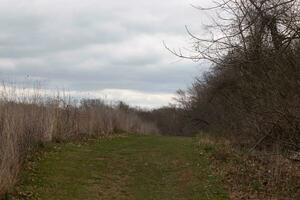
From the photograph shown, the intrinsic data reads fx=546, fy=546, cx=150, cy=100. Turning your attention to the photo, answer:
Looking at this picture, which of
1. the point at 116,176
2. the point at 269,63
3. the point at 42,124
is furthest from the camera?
the point at 42,124

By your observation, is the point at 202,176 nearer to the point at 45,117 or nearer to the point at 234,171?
the point at 234,171

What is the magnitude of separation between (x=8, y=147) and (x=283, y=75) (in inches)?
218

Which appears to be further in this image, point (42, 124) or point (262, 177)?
point (42, 124)

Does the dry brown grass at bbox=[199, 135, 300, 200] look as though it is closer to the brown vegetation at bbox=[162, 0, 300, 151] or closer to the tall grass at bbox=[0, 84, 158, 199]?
the brown vegetation at bbox=[162, 0, 300, 151]

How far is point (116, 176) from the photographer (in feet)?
47.1

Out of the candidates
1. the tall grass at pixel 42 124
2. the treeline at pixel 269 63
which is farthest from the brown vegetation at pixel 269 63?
the tall grass at pixel 42 124

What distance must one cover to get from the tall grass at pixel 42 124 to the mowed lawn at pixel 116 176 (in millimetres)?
542

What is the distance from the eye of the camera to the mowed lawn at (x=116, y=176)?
11633 mm

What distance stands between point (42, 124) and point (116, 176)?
549 cm

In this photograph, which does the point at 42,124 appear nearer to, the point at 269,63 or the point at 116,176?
the point at 116,176

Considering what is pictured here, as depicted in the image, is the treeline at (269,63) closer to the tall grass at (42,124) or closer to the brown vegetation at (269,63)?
the brown vegetation at (269,63)

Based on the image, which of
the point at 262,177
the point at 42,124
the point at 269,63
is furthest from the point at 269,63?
the point at 42,124

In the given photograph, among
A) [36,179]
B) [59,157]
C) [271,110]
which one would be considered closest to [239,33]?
[271,110]

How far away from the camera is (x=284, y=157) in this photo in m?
12.5
